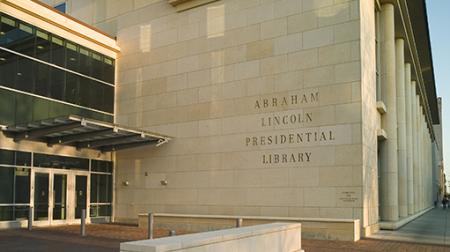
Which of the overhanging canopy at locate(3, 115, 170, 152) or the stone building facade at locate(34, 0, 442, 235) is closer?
the stone building facade at locate(34, 0, 442, 235)

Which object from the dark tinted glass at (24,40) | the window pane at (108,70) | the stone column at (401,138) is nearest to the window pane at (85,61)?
the window pane at (108,70)

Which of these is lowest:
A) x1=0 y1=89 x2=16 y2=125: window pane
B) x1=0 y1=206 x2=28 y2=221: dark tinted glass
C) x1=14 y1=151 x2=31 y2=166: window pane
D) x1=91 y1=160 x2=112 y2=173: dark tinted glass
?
x1=0 y1=206 x2=28 y2=221: dark tinted glass

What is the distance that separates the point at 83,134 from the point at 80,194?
3670 millimetres

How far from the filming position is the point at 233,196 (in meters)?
19.9

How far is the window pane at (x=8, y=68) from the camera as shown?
19266 mm

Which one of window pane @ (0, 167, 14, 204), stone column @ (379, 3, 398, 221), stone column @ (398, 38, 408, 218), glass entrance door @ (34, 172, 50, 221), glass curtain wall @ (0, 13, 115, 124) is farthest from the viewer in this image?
stone column @ (398, 38, 408, 218)

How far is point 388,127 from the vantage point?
23188 millimetres

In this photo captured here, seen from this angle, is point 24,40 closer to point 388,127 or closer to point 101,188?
point 101,188

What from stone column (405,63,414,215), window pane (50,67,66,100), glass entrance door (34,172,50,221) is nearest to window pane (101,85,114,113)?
window pane (50,67,66,100)

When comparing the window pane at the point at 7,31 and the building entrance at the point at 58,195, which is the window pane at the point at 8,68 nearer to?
the window pane at the point at 7,31

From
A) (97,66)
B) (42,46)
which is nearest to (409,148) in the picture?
(97,66)

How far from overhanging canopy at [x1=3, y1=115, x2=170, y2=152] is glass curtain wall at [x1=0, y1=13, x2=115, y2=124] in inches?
34.5

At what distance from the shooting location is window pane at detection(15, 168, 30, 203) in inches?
775

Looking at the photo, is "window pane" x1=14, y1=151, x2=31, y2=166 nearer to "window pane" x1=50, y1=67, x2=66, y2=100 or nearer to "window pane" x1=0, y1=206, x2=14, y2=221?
"window pane" x1=0, y1=206, x2=14, y2=221
